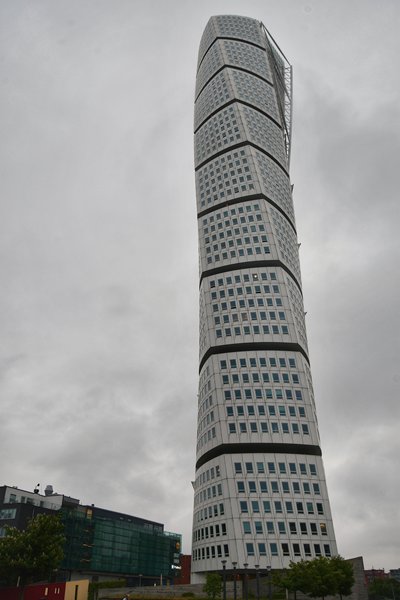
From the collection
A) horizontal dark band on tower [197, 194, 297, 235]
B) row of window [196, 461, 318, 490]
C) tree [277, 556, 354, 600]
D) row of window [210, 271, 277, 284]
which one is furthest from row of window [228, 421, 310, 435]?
horizontal dark band on tower [197, 194, 297, 235]

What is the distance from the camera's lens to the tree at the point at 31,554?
60.9m

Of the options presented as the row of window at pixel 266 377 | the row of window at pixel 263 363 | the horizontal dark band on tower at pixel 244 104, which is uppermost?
the horizontal dark band on tower at pixel 244 104

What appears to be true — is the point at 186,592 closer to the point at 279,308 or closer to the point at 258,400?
the point at 258,400

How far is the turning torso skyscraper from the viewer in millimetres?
80375

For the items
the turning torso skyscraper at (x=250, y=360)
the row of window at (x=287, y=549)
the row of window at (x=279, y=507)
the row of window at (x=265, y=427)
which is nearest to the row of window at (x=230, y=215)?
the turning torso skyscraper at (x=250, y=360)

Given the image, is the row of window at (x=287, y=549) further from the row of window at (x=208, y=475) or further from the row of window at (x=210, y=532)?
the row of window at (x=208, y=475)

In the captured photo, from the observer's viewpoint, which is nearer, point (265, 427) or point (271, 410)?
point (265, 427)

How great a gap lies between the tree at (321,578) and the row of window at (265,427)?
2987 cm

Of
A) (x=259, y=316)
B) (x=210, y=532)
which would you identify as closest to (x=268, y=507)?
(x=210, y=532)

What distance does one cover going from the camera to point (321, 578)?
181 ft

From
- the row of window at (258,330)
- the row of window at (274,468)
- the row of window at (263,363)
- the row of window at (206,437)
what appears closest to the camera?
the row of window at (274,468)

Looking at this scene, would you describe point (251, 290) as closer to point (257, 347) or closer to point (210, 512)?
point (257, 347)

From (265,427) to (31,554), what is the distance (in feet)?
134

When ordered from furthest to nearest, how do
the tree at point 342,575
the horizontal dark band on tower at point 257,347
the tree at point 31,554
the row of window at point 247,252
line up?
the row of window at point 247,252
the horizontal dark band on tower at point 257,347
the tree at point 31,554
the tree at point 342,575
